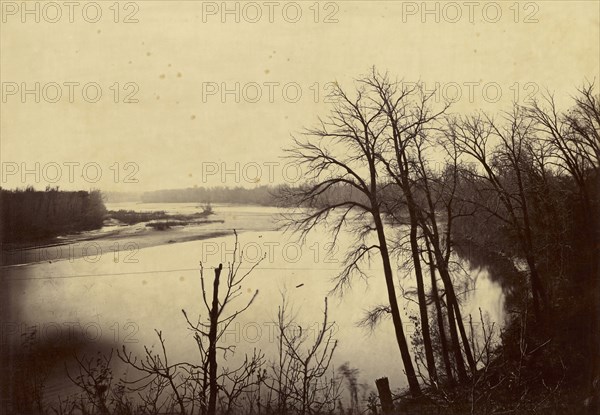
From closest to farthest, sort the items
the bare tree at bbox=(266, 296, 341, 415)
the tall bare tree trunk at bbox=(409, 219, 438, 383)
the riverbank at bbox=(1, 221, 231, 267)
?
the bare tree at bbox=(266, 296, 341, 415), the riverbank at bbox=(1, 221, 231, 267), the tall bare tree trunk at bbox=(409, 219, 438, 383)

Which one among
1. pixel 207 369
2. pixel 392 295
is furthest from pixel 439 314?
pixel 207 369

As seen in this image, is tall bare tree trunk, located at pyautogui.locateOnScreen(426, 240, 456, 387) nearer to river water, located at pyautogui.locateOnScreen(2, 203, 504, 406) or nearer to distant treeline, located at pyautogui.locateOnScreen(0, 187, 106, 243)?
river water, located at pyautogui.locateOnScreen(2, 203, 504, 406)

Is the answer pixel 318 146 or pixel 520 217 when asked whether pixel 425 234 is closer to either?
pixel 520 217

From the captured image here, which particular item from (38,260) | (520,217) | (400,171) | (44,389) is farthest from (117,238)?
(520,217)

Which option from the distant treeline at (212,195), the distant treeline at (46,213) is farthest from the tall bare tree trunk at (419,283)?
the distant treeline at (46,213)

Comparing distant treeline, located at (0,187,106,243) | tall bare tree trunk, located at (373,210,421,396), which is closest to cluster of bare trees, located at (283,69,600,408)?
tall bare tree trunk, located at (373,210,421,396)

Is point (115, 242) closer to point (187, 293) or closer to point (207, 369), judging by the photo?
point (187, 293)
